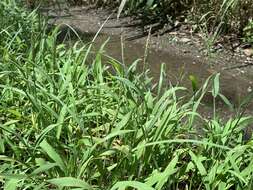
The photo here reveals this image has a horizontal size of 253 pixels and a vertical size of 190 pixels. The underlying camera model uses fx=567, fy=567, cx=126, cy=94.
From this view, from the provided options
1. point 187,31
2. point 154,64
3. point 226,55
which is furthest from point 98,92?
point 187,31

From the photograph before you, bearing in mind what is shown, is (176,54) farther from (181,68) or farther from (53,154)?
(53,154)

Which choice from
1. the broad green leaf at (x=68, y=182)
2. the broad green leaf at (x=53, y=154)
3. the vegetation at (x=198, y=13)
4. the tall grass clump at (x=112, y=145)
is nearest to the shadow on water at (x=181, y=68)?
the vegetation at (x=198, y=13)

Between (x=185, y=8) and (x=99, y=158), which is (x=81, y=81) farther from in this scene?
(x=185, y=8)

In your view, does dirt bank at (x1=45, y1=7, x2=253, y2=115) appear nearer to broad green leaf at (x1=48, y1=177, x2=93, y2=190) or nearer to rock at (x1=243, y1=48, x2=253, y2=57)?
rock at (x1=243, y1=48, x2=253, y2=57)

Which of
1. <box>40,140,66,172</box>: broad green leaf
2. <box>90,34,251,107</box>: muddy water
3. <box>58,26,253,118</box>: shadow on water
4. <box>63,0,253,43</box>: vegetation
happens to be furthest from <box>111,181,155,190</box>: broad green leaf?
<box>63,0,253,43</box>: vegetation

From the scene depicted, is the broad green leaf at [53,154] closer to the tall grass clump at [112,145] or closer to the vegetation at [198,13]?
the tall grass clump at [112,145]

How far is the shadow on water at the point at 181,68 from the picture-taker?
146 inches

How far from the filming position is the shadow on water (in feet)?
12.2

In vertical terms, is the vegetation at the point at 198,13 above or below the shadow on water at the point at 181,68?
above

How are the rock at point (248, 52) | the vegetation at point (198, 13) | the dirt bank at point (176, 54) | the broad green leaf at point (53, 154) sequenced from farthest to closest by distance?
the vegetation at point (198, 13) → the rock at point (248, 52) → the dirt bank at point (176, 54) → the broad green leaf at point (53, 154)

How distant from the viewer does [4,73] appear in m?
2.52

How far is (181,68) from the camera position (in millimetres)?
4277

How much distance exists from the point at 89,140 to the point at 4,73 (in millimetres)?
631

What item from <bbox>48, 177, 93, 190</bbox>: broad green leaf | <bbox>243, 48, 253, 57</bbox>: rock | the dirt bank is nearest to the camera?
<bbox>48, 177, 93, 190</bbox>: broad green leaf
